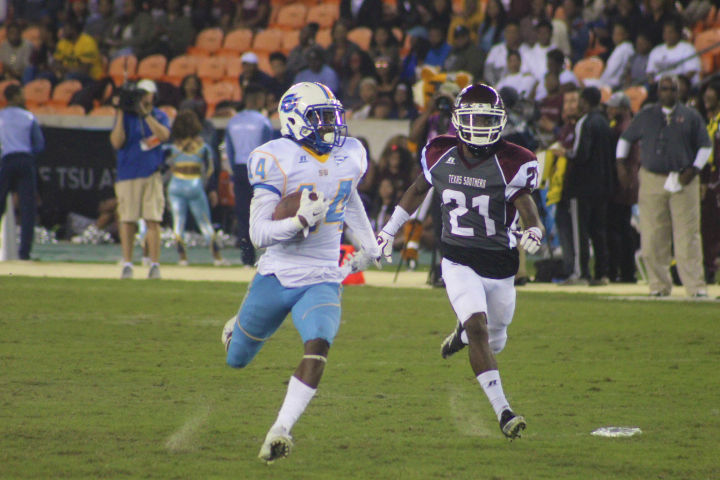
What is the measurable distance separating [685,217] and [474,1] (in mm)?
9113

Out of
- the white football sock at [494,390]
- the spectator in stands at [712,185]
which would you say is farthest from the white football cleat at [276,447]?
the spectator in stands at [712,185]

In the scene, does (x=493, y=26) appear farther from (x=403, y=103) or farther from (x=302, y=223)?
(x=302, y=223)

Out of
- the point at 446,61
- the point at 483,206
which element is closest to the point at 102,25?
the point at 446,61

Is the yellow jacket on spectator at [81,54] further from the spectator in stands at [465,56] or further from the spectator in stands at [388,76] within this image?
the spectator in stands at [465,56]

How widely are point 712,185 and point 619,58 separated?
4.85 m

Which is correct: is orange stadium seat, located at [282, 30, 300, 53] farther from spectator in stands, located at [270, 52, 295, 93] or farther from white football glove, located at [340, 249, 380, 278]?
white football glove, located at [340, 249, 380, 278]

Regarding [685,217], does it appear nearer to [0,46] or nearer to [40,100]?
[40,100]

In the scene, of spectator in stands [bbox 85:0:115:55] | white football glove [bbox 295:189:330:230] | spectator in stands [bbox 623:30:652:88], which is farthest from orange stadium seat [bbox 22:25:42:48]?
white football glove [bbox 295:189:330:230]

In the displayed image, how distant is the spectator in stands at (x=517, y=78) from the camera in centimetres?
1758

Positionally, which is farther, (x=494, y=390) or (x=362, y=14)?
(x=362, y=14)

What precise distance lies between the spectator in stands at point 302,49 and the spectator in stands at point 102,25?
480 centimetres

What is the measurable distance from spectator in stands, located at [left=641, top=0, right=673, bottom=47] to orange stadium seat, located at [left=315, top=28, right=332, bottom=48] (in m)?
6.44

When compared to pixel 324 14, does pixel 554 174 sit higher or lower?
lower

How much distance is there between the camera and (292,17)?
2331cm
